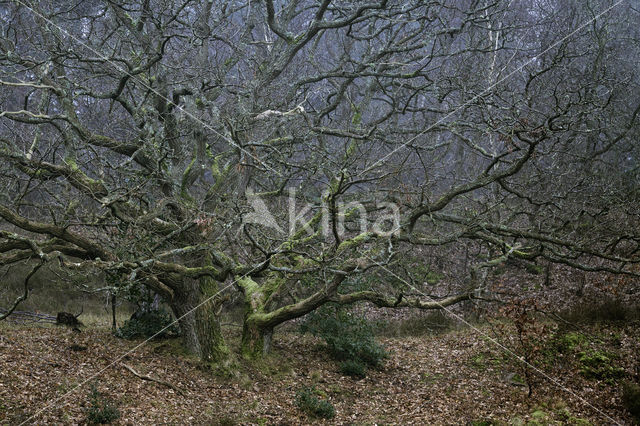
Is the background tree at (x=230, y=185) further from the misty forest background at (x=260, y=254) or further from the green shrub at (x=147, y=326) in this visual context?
the green shrub at (x=147, y=326)

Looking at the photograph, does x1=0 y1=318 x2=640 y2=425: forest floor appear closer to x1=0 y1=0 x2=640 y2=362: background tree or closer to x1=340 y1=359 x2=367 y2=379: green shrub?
x1=340 y1=359 x2=367 y2=379: green shrub

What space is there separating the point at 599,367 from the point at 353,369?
14.7 feet

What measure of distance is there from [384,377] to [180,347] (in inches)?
158

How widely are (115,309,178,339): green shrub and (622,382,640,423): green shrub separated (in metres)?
7.83

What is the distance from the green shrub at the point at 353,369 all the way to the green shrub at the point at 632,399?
14.8 feet

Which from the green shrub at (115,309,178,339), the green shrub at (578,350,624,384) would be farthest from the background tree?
the green shrub at (578,350,624,384)

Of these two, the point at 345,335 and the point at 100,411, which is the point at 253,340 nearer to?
the point at 345,335

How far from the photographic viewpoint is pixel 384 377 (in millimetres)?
10547

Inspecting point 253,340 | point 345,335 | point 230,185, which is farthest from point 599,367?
point 230,185

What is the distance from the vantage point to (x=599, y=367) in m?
9.51

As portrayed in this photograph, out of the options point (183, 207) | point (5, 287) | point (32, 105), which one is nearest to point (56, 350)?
point (183, 207)

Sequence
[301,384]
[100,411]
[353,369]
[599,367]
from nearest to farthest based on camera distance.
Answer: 1. [100,411]
2. [599,367]
3. [301,384]
4. [353,369]

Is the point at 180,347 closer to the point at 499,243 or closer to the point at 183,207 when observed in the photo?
the point at 183,207

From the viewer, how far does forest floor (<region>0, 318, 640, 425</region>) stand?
7.56 metres
